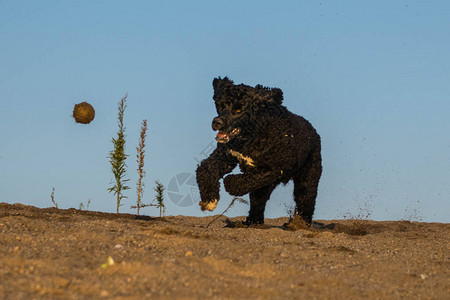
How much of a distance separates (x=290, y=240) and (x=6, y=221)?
149 inches

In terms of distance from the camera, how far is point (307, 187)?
30.7 ft

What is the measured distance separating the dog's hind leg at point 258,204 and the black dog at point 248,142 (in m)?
0.34

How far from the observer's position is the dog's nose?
24.7 feet

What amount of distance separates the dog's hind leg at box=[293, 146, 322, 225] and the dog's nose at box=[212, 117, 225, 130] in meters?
2.44

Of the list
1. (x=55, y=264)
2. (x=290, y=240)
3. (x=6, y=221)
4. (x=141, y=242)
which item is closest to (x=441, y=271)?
(x=290, y=240)

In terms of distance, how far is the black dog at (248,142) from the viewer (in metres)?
7.56

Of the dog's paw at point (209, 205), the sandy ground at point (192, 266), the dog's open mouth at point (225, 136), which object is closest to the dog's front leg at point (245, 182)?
the dog's paw at point (209, 205)

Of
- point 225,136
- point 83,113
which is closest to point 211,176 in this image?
point 225,136

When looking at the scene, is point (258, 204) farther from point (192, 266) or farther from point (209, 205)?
point (192, 266)

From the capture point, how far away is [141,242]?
544 cm

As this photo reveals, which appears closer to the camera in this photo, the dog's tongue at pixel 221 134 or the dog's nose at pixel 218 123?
the dog's nose at pixel 218 123

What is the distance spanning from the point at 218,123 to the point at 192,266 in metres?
3.46

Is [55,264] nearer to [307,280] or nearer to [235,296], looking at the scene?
[235,296]

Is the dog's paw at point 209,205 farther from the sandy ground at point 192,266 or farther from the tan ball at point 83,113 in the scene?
the tan ball at point 83,113
